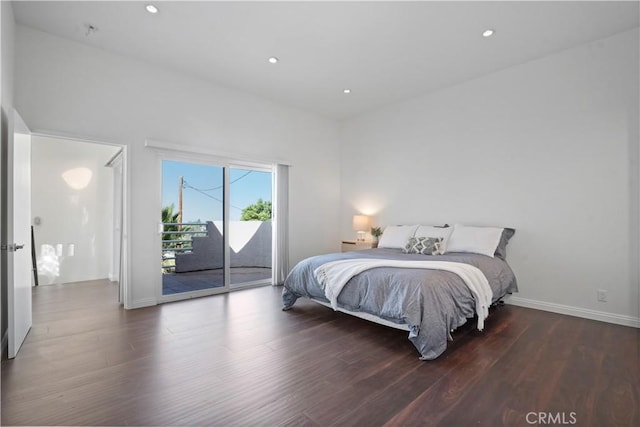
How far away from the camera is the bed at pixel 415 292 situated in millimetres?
2379

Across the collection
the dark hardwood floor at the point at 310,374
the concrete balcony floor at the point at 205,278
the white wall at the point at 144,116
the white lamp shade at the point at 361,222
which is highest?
the white wall at the point at 144,116

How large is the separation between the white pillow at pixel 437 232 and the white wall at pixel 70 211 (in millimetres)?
5072

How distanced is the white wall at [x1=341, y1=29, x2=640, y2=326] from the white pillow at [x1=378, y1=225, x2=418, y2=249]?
0.40m

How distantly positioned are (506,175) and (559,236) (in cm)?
93

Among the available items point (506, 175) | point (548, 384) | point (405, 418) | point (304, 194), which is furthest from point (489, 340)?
point (304, 194)

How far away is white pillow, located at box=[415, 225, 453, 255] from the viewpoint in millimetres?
3958

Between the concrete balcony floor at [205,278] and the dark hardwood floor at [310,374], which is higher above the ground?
the concrete balcony floor at [205,278]

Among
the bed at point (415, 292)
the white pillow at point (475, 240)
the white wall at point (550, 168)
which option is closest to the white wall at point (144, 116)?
the bed at point (415, 292)

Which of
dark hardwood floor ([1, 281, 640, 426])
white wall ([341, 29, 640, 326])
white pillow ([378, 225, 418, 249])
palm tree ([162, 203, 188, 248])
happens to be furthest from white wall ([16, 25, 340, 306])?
white wall ([341, 29, 640, 326])

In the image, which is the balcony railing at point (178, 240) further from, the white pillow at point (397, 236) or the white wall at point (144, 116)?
the white pillow at point (397, 236)

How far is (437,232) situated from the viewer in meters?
4.21

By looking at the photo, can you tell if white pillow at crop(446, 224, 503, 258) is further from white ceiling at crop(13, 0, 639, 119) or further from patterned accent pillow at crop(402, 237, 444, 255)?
white ceiling at crop(13, 0, 639, 119)

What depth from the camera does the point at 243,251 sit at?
16.7 feet

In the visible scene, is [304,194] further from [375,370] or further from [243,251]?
[375,370]
